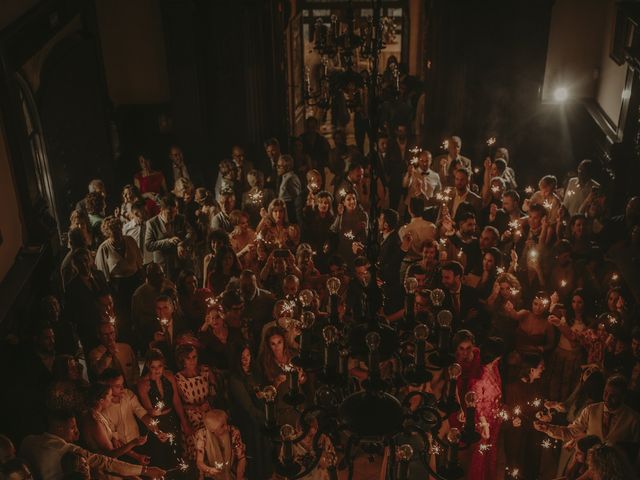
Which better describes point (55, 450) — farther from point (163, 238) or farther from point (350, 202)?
point (350, 202)

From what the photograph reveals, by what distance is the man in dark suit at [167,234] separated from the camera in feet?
32.8

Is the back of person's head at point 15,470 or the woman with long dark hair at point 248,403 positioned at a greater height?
the back of person's head at point 15,470

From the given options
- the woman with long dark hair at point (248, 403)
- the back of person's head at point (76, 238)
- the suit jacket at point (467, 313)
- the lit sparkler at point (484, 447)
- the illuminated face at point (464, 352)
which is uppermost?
the back of person's head at point (76, 238)

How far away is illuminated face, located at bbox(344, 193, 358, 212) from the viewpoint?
33.4ft

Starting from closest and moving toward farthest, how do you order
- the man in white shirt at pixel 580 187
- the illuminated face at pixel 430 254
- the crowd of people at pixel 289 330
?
the crowd of people at pixel 289 330 → the illuminated face at pixel 430 254 → the man in white shirt at pixel 580 187

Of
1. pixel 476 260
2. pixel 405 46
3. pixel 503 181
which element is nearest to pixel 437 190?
pixel 503 181

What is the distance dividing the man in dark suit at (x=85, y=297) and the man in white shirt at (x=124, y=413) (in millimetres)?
1667

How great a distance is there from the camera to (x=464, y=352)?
23.8 feet

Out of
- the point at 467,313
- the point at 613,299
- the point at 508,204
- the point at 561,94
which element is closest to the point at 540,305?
the point at 613,299

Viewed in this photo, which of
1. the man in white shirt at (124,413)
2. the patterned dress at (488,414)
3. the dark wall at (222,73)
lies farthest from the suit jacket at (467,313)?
the dark wall at (222,73)

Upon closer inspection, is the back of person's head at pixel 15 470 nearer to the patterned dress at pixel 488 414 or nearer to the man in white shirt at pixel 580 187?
the patterned dress at pixel 488 414

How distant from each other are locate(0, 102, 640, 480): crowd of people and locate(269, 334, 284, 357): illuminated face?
1 cm

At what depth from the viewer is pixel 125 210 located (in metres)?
10.6

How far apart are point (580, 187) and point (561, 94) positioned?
374 cm
